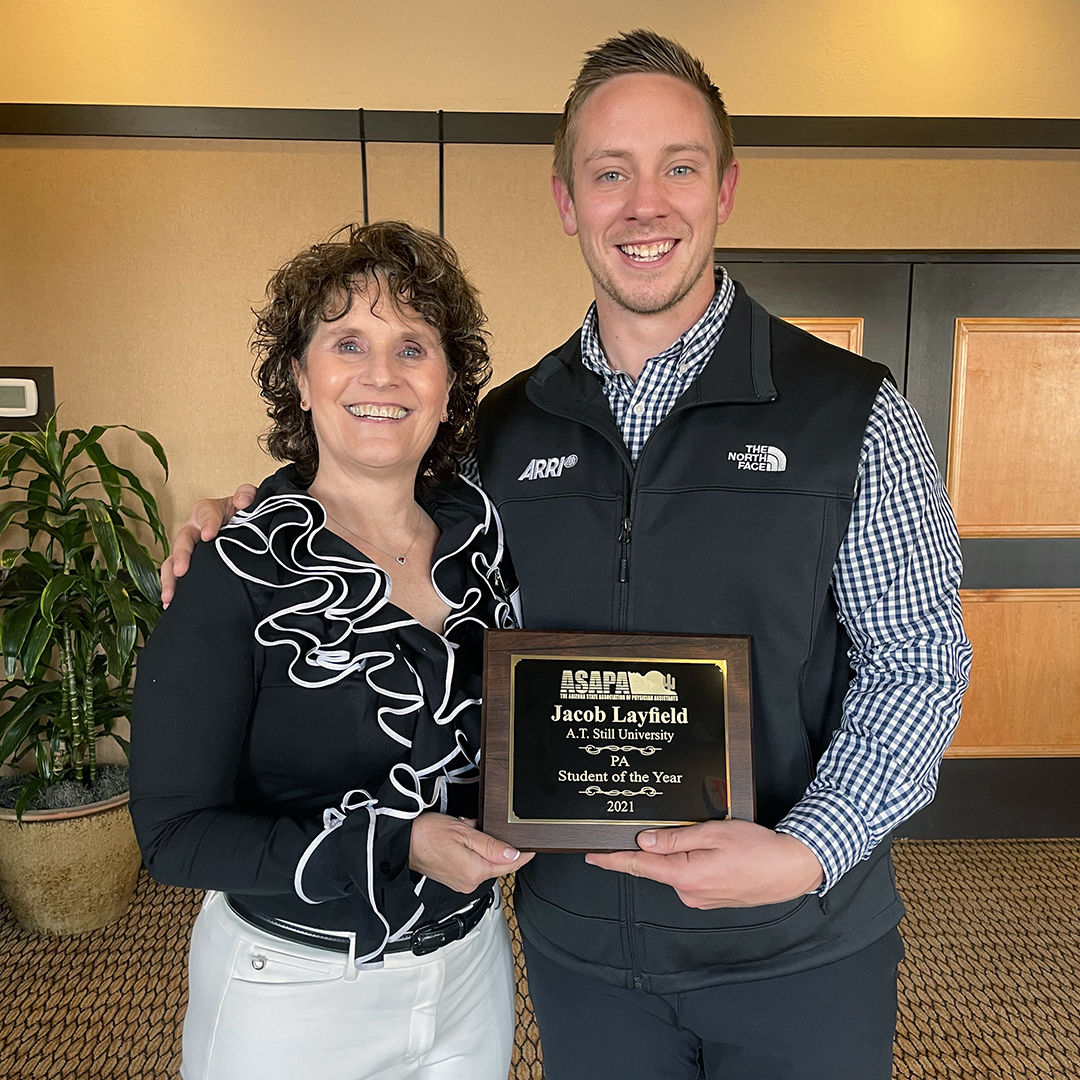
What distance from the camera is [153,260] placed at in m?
3.84

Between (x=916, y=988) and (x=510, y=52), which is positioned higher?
(x=510, y=52)

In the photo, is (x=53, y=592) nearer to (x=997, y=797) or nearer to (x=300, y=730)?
(x=300, y=730)

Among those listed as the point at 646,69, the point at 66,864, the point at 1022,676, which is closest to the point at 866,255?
the point at 1022,676

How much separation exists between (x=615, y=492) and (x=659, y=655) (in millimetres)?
277

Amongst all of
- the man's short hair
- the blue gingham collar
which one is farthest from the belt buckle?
the man's short hair

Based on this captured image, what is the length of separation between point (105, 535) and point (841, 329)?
2913mm

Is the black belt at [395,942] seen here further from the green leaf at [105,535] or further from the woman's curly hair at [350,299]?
the green leaf at [105,535]

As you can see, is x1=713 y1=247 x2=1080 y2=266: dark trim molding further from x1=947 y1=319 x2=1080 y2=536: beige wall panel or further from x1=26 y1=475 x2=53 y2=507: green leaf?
x1=26 y1=475 x2=53 y2=507: green leaf

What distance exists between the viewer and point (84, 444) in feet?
10.5

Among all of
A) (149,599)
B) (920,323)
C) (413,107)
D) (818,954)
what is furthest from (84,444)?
(920,323)

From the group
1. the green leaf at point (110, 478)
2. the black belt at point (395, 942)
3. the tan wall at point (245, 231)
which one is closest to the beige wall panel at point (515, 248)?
the tan wall at point (245, 231)

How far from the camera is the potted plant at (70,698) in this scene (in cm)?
311

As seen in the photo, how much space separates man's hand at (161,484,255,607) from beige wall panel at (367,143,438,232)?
254 centimetres

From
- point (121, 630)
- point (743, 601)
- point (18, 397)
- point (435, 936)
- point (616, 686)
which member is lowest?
point (435, 936)
